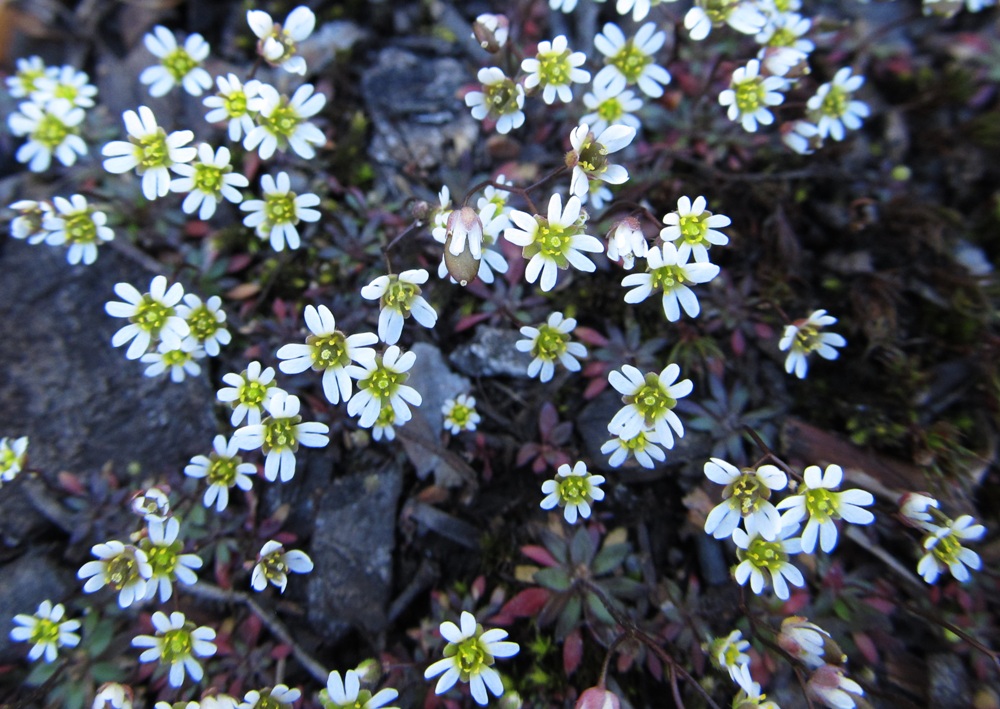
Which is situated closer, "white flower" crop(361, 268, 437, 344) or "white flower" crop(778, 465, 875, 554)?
"white flower" crop(778, 465, 875, 554)

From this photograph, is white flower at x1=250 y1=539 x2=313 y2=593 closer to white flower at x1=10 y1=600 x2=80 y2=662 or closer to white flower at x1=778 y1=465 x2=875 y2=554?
white flower at x1=10 y1=600 x2=80 y2=662

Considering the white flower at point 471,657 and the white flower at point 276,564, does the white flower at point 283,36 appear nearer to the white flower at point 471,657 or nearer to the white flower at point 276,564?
the white flower at point 276,564

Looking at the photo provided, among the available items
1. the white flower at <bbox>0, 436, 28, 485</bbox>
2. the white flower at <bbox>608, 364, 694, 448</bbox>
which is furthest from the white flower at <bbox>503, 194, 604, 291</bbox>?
the white flower at <bbox>0, 436, 28, 485</bbox>

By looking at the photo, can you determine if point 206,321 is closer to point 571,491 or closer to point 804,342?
point 571,491

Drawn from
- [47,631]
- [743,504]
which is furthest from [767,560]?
[47,631]

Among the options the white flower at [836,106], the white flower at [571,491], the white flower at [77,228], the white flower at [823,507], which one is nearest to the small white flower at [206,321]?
the white flower at [77,228]

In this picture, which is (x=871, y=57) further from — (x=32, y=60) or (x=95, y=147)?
(x=32, y=60)

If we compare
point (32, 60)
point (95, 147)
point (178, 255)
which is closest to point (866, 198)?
point (178, 255)

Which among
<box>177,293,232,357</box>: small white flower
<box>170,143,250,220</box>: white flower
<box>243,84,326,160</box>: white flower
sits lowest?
<box>177,293,232,357</box>: small white flower
